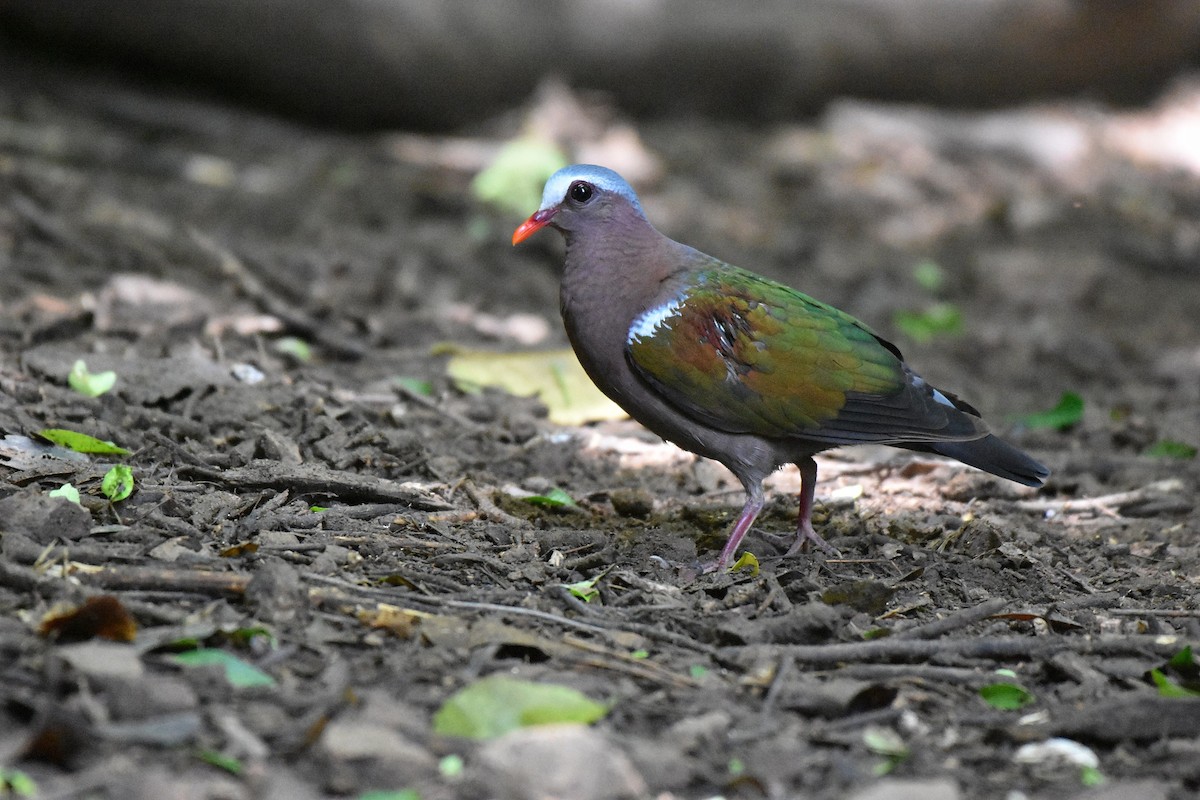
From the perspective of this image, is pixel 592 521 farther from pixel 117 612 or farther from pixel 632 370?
pixel 117 612

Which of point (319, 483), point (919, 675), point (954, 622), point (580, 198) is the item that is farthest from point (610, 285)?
point (919, 675)

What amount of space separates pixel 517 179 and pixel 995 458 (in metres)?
4.90

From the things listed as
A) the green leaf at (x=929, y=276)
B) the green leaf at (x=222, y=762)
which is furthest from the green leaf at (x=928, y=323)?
the green leaf at (x=222, y=762)

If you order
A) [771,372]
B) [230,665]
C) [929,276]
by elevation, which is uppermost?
[929,276]

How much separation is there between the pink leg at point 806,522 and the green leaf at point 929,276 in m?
3.97

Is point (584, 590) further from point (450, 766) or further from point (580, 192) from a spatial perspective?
point (580, 192)

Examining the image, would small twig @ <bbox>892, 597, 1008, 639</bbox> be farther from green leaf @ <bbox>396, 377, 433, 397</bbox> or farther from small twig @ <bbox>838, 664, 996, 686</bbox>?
green leaf @ <bbox>396, 377, 433, 397</bbox>

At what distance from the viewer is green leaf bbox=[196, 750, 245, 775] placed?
259cm

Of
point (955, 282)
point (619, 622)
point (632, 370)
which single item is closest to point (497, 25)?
point (955, 282)

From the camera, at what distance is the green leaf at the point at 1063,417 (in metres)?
5.81

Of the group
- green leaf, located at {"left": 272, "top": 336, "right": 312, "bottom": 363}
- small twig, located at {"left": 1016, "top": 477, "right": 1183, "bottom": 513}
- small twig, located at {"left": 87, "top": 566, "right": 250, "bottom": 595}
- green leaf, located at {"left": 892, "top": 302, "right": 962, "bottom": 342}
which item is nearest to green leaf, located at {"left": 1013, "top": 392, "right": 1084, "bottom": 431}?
small twig, located at {"left": 1016, "top": 477, "right": 1183, "bottom": 513}

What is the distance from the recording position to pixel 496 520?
13.7 ft

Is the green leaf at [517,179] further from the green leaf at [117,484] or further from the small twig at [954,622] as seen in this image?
the small twig at [954,622]

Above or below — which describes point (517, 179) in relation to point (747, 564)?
above
